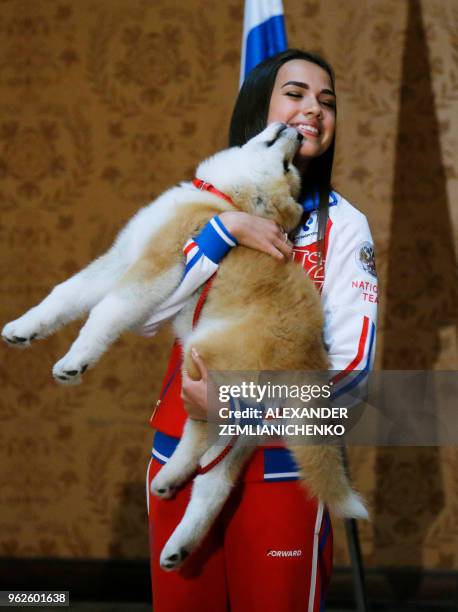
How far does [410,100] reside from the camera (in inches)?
111

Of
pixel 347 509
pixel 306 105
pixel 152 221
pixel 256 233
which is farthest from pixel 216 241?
pixel 347 509

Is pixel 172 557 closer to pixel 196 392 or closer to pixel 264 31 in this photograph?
pixel 196 392

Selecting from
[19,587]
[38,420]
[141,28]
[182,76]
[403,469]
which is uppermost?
[141,28]

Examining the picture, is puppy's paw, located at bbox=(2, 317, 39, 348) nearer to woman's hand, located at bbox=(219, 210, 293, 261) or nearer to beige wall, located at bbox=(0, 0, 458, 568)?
woman's hand, located at bbox=(219, 210, 293, 261)

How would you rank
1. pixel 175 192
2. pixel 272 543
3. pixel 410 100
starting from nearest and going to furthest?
pixel 272 543 < pixel 175 192 < pixel 410 100

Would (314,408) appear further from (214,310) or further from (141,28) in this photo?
(141,28)

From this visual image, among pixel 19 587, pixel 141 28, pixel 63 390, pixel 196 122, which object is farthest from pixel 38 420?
pixel 141 28

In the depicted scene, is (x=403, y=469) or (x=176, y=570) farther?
(x=403, y=469)

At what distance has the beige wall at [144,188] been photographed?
2822 millimetres

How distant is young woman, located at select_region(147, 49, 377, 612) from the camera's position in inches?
46.6

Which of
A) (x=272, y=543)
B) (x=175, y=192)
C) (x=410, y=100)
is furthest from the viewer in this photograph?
(x=410, y=100)

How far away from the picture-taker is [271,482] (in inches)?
47.2

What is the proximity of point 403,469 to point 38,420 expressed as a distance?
158cm

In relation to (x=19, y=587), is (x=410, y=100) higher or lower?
higher
